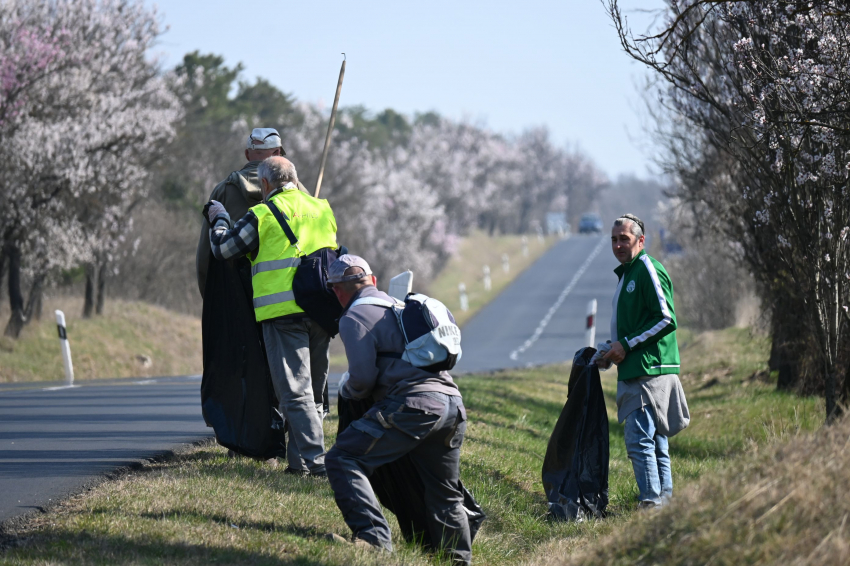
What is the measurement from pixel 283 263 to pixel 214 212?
1.91ft

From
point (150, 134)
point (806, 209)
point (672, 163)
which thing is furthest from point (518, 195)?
point (806, 209)

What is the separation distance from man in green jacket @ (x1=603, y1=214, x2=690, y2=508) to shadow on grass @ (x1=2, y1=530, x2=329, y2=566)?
2482 mm

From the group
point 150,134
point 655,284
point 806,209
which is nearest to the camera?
point 655,284

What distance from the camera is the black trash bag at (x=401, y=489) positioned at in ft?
18.7

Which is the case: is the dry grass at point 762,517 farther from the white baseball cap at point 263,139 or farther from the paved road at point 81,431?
the white baseball cap at point 263,139

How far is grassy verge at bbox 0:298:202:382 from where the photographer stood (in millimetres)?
23391

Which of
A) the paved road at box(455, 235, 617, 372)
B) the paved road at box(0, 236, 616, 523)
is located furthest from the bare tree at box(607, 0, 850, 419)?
the paved road at box(455, 235, 617, 372)

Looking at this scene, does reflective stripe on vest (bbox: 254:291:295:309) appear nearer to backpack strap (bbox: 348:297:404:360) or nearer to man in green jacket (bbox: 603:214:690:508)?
backpack strap (bbox: 348:297:404:360)

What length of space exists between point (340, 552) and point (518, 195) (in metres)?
101

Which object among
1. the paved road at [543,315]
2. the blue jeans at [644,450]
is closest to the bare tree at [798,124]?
the blue jeans at [644,450]

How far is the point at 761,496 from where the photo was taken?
166 inches

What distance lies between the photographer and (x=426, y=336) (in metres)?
5.32

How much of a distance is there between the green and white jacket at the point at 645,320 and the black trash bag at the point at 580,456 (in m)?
0.41

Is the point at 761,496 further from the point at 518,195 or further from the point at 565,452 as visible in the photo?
the point at 518,195
